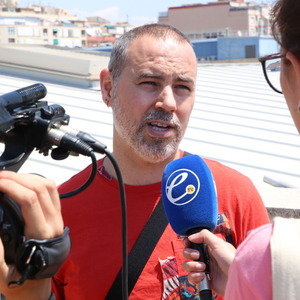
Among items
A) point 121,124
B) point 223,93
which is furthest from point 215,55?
point 121,124

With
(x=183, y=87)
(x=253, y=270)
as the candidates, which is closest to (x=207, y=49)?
(x=183, y=87)

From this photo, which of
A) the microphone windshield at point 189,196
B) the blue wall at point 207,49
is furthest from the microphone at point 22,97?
the blue wall at point 207,49

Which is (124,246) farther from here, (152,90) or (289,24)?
(289,24)

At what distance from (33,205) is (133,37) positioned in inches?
45.7

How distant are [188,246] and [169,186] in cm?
24

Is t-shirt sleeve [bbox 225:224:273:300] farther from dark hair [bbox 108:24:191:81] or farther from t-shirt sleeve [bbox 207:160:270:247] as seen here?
dark hair [bbox 108:24:191:81]

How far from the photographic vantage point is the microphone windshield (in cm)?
175

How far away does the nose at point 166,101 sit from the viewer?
2219mm

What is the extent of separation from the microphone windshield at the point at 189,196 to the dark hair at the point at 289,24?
620 millimetres

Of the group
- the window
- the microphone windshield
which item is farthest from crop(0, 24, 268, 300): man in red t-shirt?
the window

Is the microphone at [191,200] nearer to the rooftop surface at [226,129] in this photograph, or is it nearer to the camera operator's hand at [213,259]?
the camera operator's hand at [213,259]

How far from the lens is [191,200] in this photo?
1.81m

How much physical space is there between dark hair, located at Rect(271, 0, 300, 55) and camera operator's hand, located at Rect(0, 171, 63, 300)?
23.9 inches

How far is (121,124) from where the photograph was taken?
232 cm
